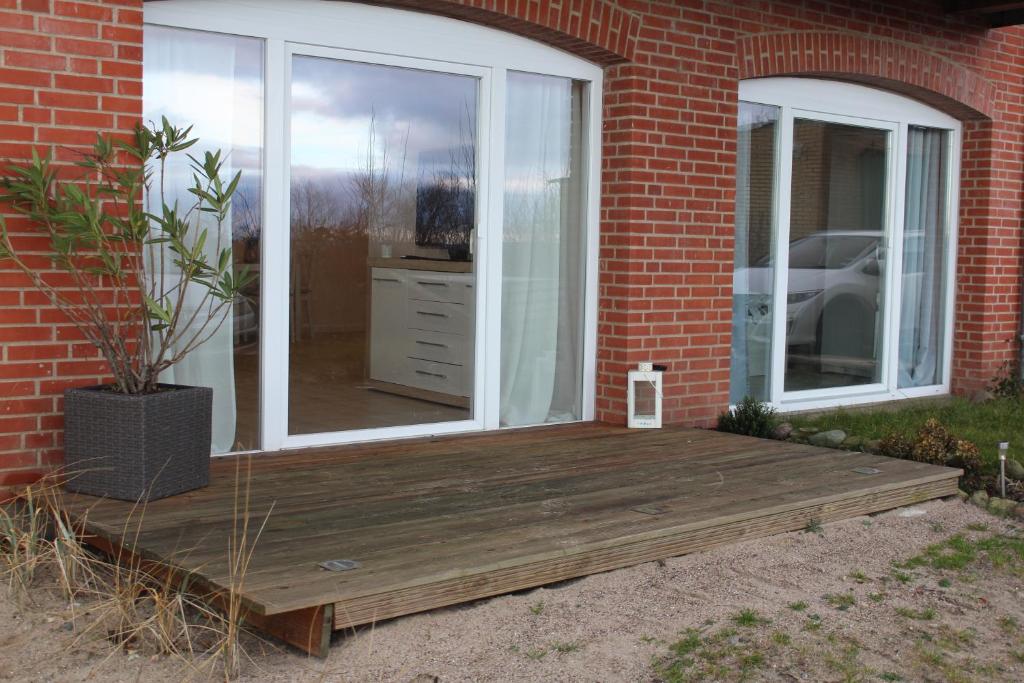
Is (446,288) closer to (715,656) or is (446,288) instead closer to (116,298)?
(116,298)

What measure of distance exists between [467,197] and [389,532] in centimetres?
250

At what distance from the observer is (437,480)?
4.66 meters

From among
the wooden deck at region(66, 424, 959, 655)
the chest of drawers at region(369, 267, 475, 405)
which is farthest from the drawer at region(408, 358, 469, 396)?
the wooden deck at region(66, 424, 959, 655)

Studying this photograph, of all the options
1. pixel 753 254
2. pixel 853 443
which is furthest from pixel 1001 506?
pixel 753 254

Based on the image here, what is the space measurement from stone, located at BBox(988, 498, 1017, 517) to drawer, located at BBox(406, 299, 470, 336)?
8.76ft

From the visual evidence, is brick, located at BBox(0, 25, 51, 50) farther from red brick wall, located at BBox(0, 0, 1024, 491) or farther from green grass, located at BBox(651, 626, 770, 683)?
green grass, located at BBox(651, 626, 770, 683)

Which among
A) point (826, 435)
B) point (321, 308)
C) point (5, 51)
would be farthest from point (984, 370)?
point (5, 51)

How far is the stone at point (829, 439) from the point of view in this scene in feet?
20.8

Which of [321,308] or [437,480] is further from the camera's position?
[321,308]

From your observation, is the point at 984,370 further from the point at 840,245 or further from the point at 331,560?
the point at 331,560

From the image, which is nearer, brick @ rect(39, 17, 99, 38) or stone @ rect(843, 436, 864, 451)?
brick @ rect(39, 17, 99, 38)

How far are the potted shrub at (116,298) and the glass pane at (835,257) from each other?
428 centimetres

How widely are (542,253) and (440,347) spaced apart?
0.78 m

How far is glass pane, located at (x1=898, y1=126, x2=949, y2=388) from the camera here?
8336mm
